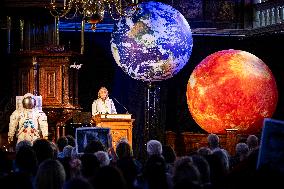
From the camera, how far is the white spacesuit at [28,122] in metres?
16.1

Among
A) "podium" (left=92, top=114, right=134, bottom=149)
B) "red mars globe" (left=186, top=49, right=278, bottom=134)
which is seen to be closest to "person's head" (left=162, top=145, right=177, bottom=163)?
"podium" (left=92, top=114, right=134, bottom=149)

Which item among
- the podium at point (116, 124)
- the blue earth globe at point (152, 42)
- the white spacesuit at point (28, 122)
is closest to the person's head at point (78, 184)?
the podium at point (116, 124)

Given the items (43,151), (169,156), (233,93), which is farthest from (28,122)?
(43,151)

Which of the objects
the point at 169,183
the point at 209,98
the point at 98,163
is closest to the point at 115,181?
the point at 169,183

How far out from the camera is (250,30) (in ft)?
67.1

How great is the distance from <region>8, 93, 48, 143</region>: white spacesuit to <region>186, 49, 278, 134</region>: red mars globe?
3841 mm

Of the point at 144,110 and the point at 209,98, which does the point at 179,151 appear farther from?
the point at 209,98

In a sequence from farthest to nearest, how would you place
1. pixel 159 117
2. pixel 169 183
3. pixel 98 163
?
pixel 159 117 < pixel 98 163 < pixel 169 183

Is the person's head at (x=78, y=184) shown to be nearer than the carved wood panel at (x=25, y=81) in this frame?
Yes

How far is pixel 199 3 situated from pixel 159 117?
340 centimetres

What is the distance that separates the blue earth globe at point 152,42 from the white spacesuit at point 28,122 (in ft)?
7.22

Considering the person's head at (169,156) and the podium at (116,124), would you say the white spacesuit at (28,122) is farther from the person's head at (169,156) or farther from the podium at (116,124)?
the person's head at (169,156)

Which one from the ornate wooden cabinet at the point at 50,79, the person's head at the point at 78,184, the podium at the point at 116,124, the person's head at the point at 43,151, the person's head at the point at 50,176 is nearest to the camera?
the person's head at the point at 78,184

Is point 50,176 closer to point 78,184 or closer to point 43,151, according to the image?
point 78,184
